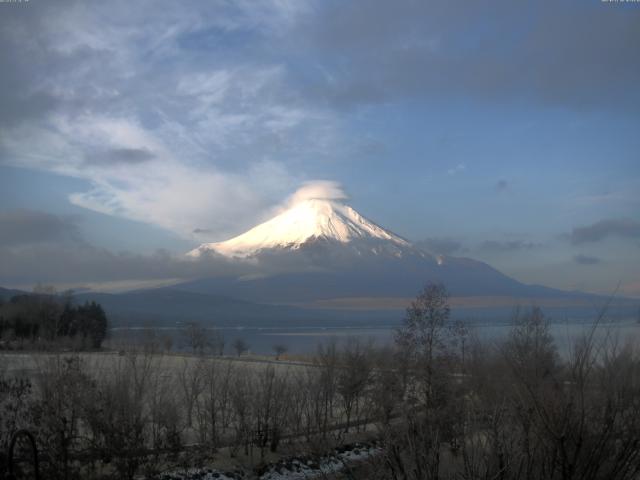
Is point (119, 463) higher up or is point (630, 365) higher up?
point (630, 365)

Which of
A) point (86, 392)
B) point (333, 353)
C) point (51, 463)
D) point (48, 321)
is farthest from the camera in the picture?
point (48, 321)

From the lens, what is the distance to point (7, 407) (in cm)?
1678

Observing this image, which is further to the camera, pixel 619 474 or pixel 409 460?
pixel 409 460

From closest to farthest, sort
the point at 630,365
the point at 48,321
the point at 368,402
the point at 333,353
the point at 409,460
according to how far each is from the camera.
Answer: the point at 409,460 < the point at 630,365 < the point at 368,402 < the point at 333,353 < the point at 48,321

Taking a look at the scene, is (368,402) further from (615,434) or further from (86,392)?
(615,434)

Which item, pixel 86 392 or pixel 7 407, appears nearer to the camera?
pixel 7 407

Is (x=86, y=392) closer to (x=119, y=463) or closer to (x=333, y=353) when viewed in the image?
(x=119, y=463)

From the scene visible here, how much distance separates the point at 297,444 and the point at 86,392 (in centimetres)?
1016

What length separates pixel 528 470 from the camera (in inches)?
296

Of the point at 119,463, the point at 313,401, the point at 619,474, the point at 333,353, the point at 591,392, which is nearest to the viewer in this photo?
the point at 619,474

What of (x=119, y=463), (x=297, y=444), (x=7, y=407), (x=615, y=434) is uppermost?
(x=615, y=434)

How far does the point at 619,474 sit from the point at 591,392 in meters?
1.99

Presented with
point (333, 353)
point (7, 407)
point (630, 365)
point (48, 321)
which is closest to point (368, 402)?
point (333, 353)

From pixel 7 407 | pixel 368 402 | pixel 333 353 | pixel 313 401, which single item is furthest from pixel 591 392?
pixel 333 353
